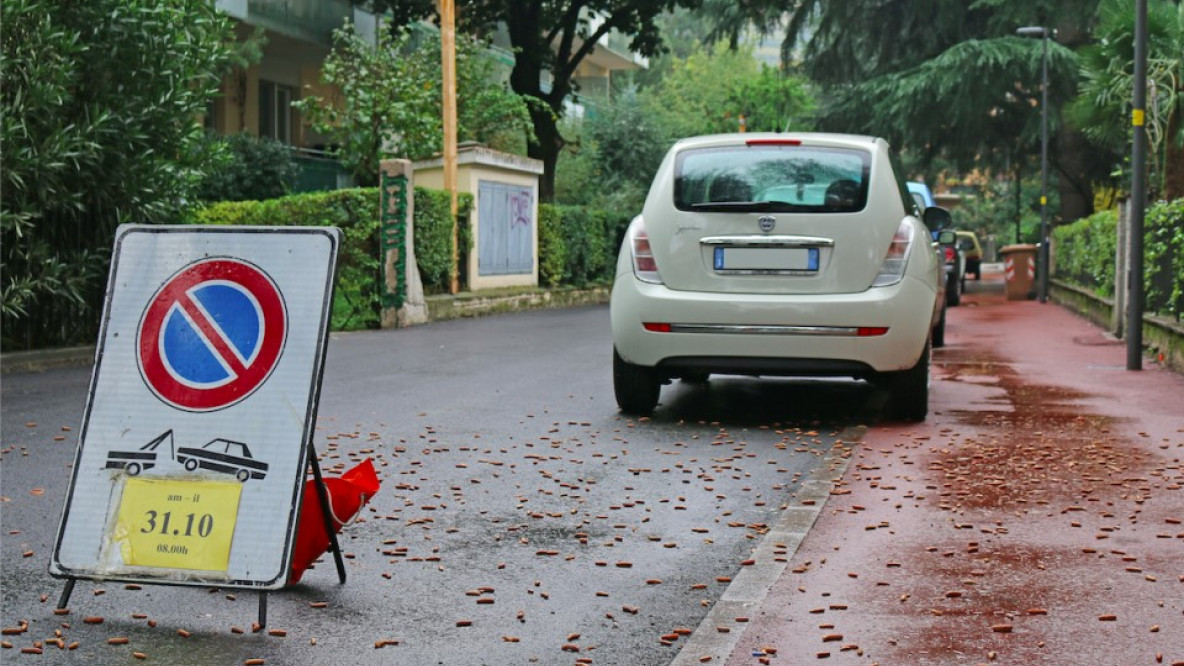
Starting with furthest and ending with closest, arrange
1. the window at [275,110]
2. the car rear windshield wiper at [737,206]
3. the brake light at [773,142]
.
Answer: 1. the window at [275,110]
2. the brake light at [773,142]
3. the car rear windshield wiper at [737,206]

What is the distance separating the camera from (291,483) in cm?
461

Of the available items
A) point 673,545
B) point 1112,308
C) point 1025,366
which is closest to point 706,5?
point 1112,308

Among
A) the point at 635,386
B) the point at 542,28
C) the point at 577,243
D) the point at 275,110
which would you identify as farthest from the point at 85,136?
the point at 542,28

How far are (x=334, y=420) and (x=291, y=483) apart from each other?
16.9 ft

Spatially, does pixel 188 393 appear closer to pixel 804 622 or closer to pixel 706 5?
pixel 804 622

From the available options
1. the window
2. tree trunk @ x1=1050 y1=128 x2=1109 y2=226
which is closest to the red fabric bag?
the window

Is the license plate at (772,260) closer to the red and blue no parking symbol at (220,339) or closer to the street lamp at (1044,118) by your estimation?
the red and blue no parking symbol at (220,339)

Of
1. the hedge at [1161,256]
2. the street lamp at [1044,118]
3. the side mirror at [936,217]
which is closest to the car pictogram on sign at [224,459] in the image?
the side mirror at [936,217]

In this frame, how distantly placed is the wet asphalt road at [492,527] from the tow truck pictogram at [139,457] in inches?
17.9

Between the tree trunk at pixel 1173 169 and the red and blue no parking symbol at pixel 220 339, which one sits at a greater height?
the tree trunk at pixel 1173 169

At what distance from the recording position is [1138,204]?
44.6ft

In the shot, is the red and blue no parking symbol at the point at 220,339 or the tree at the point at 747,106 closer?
the red and blue no parking symbol at the point at 220,339

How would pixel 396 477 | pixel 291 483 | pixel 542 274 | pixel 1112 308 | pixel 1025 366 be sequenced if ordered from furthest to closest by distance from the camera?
pixel 542 274 < pixel 1112 308 < pixel 1025 366 < pixel 396 477 < pixel 291 483

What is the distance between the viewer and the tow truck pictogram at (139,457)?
4699 mm
